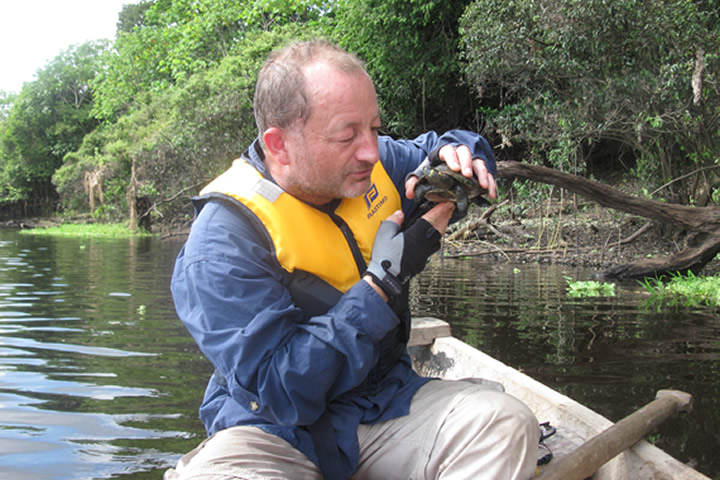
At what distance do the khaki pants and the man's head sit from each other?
28.3 inches

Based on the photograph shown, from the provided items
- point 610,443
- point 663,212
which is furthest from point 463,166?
point 663,212

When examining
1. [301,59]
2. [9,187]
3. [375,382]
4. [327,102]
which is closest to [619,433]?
[375,382]

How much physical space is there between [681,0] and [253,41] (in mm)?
14804

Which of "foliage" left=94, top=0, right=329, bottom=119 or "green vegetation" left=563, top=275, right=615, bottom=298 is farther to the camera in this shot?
"foliage" left=94, top=0, right=329, bottom=119

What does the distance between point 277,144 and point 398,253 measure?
52 cm

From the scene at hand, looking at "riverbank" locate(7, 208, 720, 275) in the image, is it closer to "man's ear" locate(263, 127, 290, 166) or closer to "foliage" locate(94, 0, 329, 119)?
"man's ear" locate(263, 127, 290, 166)

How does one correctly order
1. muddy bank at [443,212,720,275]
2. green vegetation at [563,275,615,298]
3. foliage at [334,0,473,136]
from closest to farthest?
green vegetation at [563,275,615,298]
muddy bank at [443,212,720,275]
foliage at [334,0,473,136]

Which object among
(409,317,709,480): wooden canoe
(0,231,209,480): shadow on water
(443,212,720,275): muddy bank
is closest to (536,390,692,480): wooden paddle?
(409,317,709,480): wooden canoe

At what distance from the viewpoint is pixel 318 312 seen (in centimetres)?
182

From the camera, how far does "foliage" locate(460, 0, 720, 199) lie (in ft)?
29.4

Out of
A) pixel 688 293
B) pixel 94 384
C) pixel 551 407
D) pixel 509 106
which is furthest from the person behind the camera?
pixel 509 106

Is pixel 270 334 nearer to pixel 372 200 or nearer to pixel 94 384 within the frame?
pixel 372 200

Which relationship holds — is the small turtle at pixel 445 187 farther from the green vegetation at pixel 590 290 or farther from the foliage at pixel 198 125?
the foliage at pixel 198 125

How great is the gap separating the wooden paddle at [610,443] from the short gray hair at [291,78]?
1.28 meters
